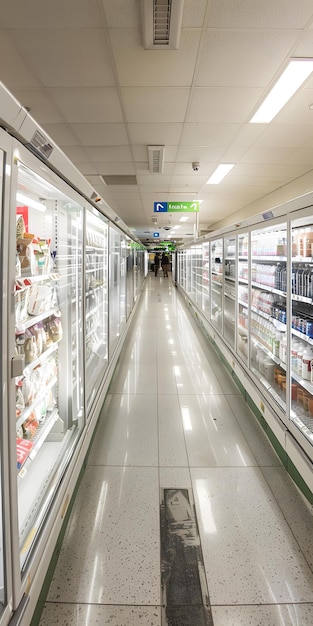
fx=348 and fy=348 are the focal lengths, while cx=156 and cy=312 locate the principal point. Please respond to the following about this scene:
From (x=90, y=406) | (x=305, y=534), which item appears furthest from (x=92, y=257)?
(x=305, y=534)

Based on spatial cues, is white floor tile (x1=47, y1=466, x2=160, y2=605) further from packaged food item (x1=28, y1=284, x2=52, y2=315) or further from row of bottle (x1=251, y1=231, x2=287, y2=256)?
row of bottle (x1=251, y1=231, x2=287, y2=256)

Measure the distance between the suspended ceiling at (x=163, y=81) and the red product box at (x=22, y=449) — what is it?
293 cm

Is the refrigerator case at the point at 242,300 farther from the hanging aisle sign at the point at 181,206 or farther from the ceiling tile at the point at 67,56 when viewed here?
the hanging aisle sign at the point at 181,206

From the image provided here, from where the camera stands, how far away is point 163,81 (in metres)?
3.45

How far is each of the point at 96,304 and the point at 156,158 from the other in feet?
10.8

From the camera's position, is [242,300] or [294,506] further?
[242,300]

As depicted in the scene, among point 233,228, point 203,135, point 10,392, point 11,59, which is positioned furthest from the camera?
point 203,135

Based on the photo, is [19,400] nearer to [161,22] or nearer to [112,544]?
[112,544]

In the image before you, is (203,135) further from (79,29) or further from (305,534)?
(305,534)

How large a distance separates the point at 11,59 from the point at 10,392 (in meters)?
3.29

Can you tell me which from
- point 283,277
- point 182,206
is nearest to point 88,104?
point 283,277

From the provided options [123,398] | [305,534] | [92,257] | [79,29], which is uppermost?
[79,29]

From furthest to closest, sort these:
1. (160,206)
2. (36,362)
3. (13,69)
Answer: (160,206) < (13,69) < (36,362)

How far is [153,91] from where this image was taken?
12.0 feet
